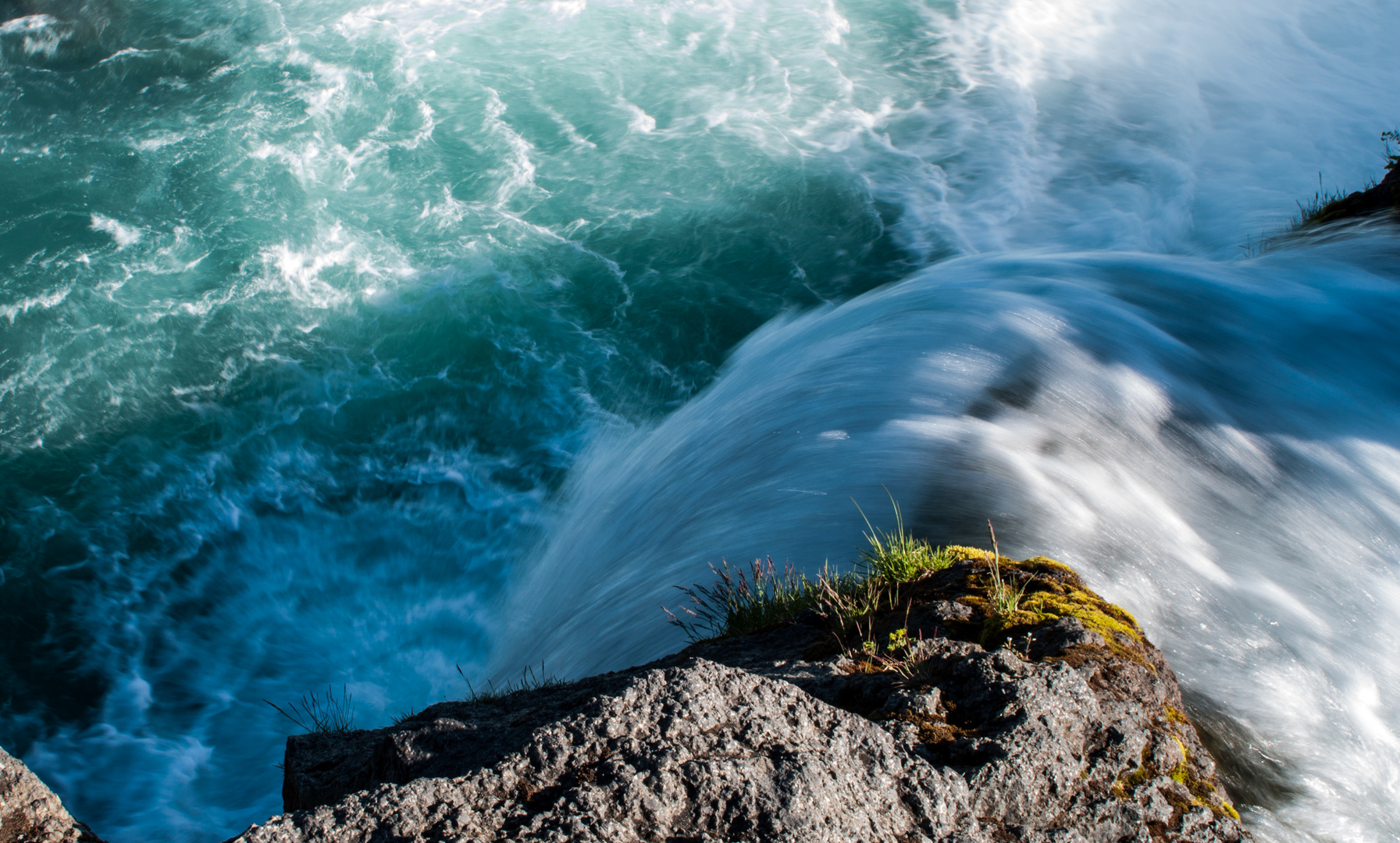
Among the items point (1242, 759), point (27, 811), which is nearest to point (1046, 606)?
point (1242, 759)

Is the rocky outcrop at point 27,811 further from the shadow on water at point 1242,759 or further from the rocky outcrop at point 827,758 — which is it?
the shadow on water at point 1242,759

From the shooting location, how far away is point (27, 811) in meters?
3.04

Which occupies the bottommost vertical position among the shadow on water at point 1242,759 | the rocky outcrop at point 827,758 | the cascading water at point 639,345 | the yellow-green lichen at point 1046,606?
the cascading water at point 639,345

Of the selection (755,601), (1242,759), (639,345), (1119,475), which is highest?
(1242,759)

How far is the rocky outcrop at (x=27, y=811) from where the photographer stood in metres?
2.98

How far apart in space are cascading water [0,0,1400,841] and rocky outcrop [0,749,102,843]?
2815mm

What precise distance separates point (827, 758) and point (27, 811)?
2.66 m

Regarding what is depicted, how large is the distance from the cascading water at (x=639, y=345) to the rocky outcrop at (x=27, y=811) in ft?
9.24

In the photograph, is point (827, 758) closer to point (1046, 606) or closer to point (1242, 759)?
point (1046, 606)

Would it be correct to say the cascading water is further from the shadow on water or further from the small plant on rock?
the small plant on rock

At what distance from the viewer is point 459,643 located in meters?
8.55

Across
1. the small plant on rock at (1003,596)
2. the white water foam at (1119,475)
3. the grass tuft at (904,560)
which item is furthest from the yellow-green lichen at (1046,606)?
the white water foam at (1119,475)

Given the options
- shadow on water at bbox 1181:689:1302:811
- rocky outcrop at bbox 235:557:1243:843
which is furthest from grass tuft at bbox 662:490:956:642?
shadow on water at bbox 1181:689:1302:811

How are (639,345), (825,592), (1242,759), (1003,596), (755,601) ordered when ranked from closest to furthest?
(1242,759) < (1003,596) < (825,592) < (755,601) < (639,345)
